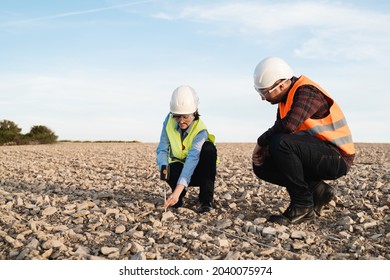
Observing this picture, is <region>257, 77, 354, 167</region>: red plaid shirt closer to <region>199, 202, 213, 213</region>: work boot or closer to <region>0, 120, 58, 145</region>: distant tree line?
<region>199, 202, 213, 213</region>: work boot

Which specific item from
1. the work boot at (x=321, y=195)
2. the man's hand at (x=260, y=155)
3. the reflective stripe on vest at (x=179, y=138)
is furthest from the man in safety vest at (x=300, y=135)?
the reflective stripe on vest at (x=179, y=138)

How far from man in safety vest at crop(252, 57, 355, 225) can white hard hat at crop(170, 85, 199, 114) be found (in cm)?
81

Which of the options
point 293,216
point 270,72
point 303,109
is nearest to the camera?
point 303,109

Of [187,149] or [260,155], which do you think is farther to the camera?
[187,149]

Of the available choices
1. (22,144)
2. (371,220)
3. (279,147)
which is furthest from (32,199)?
(22,144)

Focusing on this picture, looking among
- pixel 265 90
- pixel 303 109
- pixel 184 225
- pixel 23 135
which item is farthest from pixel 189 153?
pixel 23 135

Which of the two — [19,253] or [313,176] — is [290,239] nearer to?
[313,176]

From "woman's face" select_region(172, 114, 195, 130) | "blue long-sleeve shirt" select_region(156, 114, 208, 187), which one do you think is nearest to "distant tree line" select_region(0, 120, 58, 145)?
"blue long-sleeve shirt" select_region(156, 114, 208, 187)

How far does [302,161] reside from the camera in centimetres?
513

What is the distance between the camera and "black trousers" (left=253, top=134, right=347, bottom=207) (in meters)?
5.00

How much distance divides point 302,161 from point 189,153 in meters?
1.28

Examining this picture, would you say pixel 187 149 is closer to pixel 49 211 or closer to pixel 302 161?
pixel 302 161

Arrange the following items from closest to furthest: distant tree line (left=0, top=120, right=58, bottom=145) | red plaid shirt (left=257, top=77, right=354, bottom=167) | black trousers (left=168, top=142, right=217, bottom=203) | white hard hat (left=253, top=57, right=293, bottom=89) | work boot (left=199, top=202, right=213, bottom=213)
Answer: red plaid shirt (left=257, top=77, right=354, bottom=167) → white hard hat (left=253, top=57, right=293, bottom=89) → black trousers (left=168, top=142, right=217, bottom=203) → work boot (left=199, top=202, right=213, bottom=213) → distant tree line (left=0, top=120, right=58, bottom=145)

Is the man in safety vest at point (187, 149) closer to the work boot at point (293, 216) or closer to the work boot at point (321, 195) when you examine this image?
the work boot at point (293, 216)
